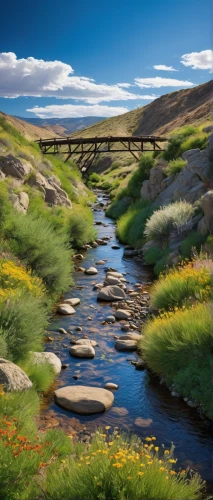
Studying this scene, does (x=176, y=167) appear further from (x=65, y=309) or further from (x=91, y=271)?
(x=65, y=309)

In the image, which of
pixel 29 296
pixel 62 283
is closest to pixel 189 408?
pixel 29 296

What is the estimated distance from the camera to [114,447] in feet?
17.4

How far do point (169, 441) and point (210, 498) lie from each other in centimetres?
152

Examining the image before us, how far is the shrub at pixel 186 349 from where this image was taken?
27.2 ft

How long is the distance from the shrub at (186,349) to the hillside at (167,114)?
73378 mm

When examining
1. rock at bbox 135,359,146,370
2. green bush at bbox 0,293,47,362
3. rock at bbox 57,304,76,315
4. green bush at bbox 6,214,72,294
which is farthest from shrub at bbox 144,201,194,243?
green bush at bbox 0,293,47,362

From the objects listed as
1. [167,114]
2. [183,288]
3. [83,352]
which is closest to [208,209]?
[183,288]

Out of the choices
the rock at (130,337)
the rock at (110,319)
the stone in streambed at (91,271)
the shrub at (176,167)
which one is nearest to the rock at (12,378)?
the rock at (130,337)

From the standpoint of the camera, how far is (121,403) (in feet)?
27.8

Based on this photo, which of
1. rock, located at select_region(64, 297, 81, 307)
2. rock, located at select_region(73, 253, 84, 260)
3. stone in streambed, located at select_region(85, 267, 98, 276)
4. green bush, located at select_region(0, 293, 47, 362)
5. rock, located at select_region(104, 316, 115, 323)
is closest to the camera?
green bush, located at select_region(0, 293, 47, 362)

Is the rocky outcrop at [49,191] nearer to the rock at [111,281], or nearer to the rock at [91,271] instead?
the rock at [91,271]

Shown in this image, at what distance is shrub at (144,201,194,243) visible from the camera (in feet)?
55.1

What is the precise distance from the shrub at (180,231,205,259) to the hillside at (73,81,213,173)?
6719 centimetres

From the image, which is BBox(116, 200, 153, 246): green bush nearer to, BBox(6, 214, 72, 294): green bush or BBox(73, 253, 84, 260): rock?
BBox(73, 253, 84, 260): rock
